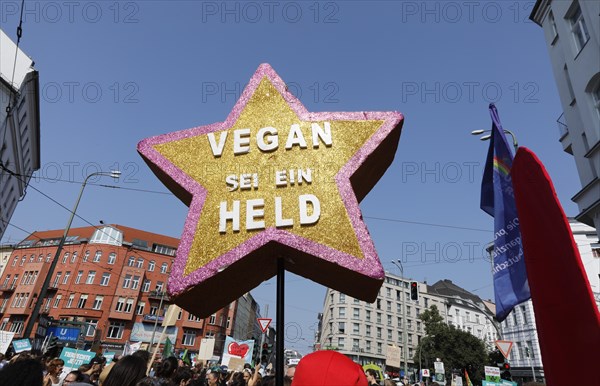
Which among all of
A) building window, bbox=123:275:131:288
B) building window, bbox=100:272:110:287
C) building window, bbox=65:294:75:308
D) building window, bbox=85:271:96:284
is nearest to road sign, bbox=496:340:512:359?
building window, bbox=123:275:131:288

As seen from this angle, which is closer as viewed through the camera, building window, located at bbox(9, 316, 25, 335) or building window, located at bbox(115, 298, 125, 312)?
building window, located at bbox(115, 298, 125, 312)

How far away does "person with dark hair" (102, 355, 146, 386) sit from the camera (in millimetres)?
2621

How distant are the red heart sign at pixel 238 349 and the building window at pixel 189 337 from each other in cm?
3514

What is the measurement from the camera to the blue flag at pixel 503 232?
4.39 metres

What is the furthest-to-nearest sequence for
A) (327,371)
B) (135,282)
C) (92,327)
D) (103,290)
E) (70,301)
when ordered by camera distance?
1. (135,282)
2. (103,290)
3. (70,301)
4. (92,327)
5. (327,371)

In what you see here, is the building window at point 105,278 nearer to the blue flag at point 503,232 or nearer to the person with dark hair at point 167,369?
the person with dark hair at point 167,369

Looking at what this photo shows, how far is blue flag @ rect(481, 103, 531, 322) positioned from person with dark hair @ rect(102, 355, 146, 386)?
155 inches

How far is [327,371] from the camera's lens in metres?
1.60

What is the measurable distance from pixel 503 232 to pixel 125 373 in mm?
4469

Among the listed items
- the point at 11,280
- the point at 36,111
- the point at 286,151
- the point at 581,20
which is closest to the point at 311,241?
the point at 286,151

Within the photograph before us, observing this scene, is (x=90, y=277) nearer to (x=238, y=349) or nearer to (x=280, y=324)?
(x=238, y=349)

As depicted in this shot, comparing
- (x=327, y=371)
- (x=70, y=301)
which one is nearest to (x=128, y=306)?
(x=70, y=301)

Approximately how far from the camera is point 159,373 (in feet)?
15.5

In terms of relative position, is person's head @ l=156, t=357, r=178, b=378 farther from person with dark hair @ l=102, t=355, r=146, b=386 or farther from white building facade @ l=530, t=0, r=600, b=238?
white building facade @ l=530, t=0, r=600, b=238
